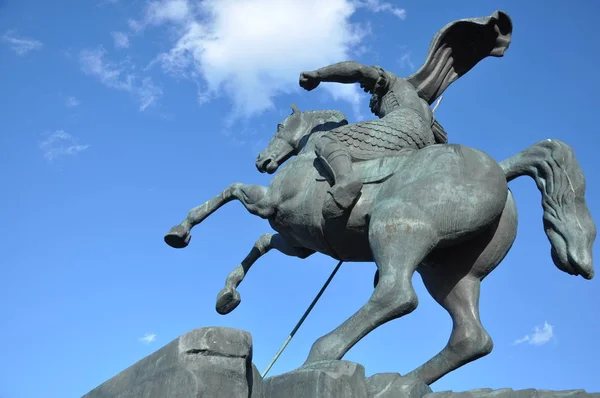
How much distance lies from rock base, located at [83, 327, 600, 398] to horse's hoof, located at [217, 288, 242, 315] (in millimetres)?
1657

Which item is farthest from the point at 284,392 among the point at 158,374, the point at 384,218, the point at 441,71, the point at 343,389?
the point at 441,71

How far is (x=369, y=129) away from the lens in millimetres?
5922

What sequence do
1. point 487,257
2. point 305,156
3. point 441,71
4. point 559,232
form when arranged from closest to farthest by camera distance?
point 559,232 → point 487,257 → point 305,156 → point 441,71

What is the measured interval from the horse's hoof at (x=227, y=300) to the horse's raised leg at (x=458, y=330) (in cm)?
163

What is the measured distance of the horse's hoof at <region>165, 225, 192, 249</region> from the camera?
639 cm

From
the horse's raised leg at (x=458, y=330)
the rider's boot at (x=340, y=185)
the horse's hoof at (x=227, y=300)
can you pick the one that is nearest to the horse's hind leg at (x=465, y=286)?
the horse's raised leg at (x=458, y=330)

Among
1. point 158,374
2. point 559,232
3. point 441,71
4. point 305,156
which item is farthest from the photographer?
point 441,71

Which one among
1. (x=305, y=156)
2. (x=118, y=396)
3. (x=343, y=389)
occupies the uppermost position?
(x=305, y=156)

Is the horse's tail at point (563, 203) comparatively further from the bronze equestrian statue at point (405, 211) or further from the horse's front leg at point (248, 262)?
the horse's front leg at point (248, 262)

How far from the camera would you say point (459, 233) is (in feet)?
16.9

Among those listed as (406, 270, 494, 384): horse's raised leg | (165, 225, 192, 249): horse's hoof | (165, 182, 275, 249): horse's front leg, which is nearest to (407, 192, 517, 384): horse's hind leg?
(406, 270, 494, 384): horse's raised leg

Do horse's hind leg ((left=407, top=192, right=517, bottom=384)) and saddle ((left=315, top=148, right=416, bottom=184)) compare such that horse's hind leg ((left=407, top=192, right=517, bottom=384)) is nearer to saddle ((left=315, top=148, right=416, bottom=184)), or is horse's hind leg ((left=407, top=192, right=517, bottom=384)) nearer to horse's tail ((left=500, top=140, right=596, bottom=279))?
horse's tail ((left=500, top=140, right=596, bottom=279))

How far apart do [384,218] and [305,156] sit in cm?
122

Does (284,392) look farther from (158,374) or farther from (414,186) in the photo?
(414,186)
